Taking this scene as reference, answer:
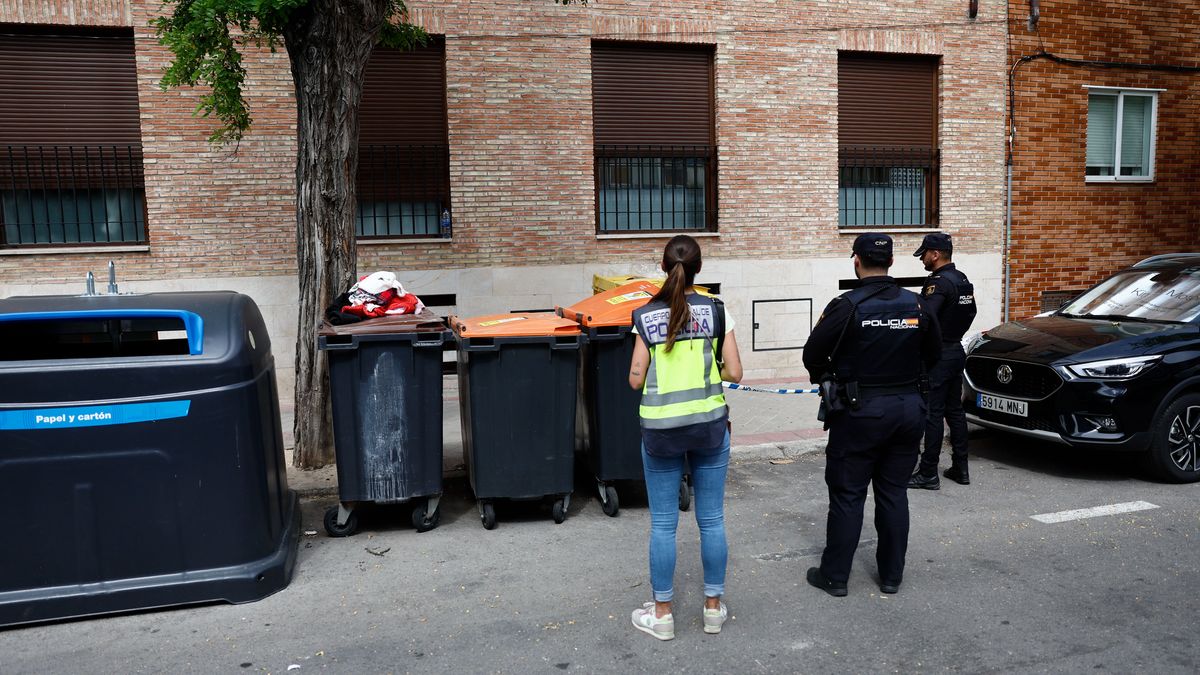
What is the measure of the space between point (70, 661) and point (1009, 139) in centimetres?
1208

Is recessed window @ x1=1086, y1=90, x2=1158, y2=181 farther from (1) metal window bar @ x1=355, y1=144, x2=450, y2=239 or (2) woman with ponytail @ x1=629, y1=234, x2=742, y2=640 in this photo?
(2) woman with ponytail @ x1=629, y1=234, x2=742, y2=640

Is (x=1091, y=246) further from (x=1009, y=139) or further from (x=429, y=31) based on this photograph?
(x=429, y=31)

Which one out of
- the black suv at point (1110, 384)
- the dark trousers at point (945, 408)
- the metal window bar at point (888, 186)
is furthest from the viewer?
the metal window bar at point (888, 186)

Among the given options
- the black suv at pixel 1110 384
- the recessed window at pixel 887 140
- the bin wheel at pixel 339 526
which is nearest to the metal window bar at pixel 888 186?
the recessed window at pixel 887 140

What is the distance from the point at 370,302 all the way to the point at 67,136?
5.91 metres

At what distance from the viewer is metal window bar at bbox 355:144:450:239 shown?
10047mm

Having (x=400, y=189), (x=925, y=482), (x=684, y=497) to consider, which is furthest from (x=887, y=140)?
(x=684, y=497)

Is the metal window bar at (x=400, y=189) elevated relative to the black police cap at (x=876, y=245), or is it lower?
elevated

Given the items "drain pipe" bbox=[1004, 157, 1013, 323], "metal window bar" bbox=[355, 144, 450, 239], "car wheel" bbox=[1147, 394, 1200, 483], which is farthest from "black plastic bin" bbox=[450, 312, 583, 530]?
"drain pipe" bbox=[1004, 157, 1013, 323]

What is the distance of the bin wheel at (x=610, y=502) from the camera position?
5.70m

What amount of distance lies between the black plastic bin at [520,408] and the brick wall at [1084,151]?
9055mm

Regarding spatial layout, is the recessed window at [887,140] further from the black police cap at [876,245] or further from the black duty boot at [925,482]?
the black police cap at [876,245]

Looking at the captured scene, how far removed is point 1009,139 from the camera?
466 inches

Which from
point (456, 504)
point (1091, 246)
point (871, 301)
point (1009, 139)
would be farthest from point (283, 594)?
point (1091, 246)
